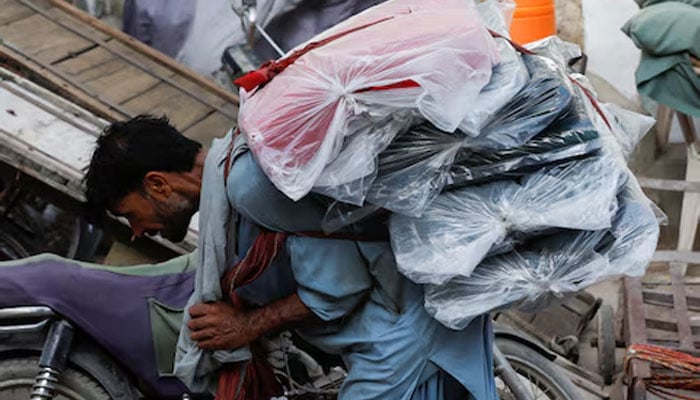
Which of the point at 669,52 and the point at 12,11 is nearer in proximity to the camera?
the point at 12,11

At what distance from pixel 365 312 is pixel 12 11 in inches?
123

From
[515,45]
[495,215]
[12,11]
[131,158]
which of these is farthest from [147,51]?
[495,215]

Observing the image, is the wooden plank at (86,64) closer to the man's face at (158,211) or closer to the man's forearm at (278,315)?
the man's face at (158,211)

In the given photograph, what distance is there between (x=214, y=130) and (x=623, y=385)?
6.88 feet

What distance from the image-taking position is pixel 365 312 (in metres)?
2.66

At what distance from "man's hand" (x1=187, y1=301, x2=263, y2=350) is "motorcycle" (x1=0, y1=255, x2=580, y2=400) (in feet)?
0.84

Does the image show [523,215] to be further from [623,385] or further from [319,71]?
[623,385]

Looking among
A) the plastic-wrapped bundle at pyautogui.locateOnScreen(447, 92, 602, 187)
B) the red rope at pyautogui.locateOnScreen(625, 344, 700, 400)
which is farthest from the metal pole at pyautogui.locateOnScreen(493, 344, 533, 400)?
the plastic-wrapped bundle at pyautogui.locateOnScreen(447, 92, 602, 187)

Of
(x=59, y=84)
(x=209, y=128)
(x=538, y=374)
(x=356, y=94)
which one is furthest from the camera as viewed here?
(x=209, y=128)

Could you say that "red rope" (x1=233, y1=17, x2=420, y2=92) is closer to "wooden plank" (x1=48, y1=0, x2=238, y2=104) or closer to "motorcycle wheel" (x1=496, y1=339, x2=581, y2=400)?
"motorcycle wheel" (x1=496, y1=339, x2=581, y2=400)

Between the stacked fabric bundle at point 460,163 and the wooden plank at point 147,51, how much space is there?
105 inches

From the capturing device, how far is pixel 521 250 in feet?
8.09

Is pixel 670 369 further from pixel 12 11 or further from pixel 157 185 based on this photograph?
pixel 12 11

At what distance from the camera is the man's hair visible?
269cm
